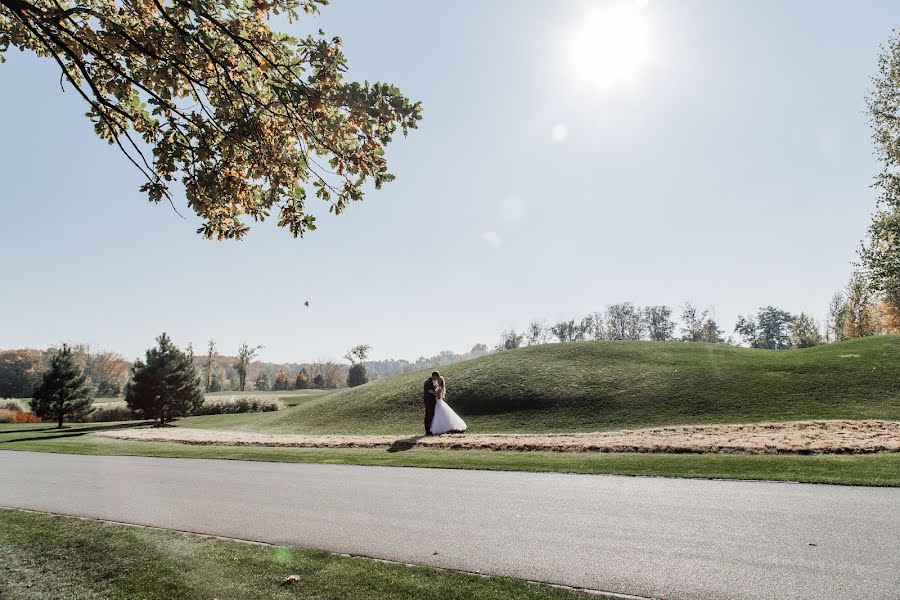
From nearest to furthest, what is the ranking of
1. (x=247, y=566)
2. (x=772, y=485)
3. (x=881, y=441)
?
(x=247, y=566), (x=772, y=485), (x=881, y=441)

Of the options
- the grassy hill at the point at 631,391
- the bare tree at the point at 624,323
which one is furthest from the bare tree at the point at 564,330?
the grassy hill at the point at 631,391

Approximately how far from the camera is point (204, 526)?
309 inches

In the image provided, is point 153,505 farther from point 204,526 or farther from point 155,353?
point 155,353

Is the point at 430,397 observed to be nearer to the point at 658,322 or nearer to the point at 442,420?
the point at 442,420

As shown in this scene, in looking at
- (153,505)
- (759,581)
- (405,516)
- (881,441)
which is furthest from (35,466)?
(881,441)

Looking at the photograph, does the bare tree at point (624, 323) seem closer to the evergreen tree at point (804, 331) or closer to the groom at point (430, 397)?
the evergreen tree at point (804, 331)

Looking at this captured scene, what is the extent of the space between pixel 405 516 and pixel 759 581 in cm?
486

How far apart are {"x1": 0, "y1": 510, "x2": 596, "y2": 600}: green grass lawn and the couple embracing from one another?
566 inches

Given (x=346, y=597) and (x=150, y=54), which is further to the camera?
(x=150, y=54)

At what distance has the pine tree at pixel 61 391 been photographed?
131ft

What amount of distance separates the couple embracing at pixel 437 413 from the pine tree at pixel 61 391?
35569mm

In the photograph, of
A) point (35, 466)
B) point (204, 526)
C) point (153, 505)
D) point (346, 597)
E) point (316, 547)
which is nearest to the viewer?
point (346, 597)

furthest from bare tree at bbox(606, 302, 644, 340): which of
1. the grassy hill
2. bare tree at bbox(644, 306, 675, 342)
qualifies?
the grassy hill

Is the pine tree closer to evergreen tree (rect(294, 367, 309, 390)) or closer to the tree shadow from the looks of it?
the tree shadow
